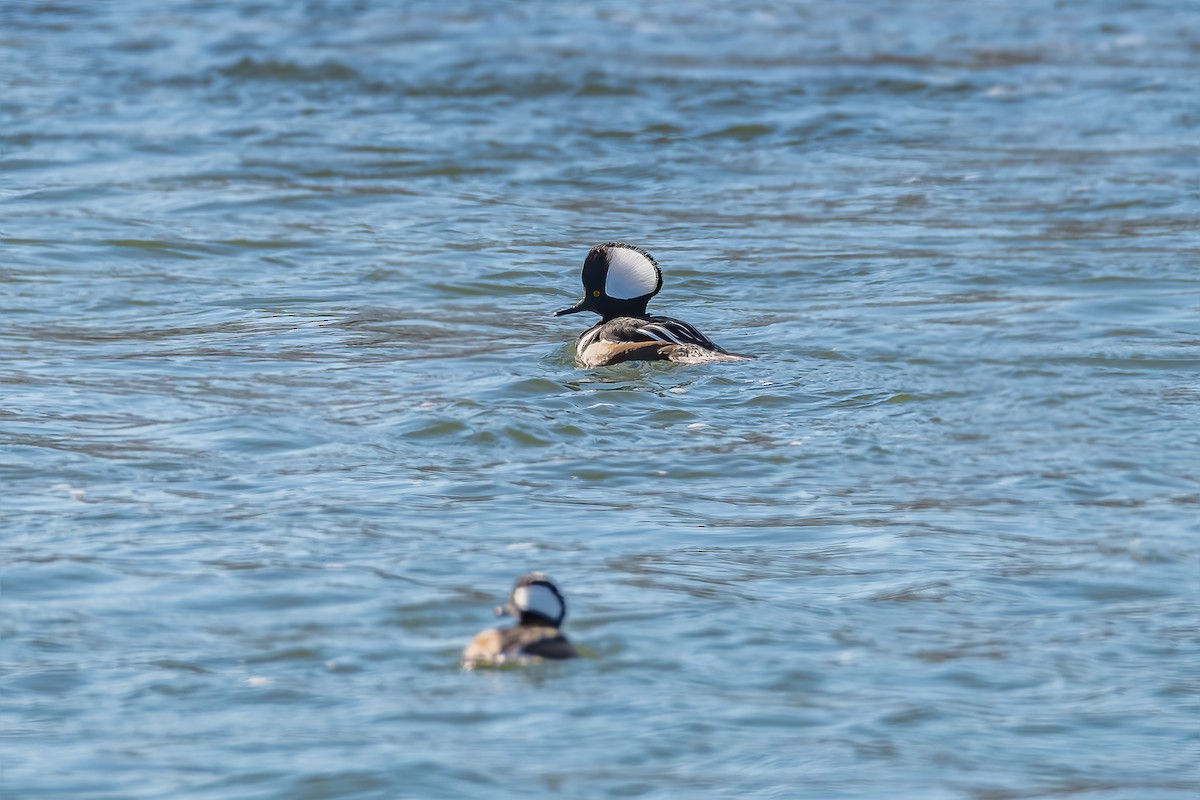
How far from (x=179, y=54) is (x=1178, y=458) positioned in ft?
58.4

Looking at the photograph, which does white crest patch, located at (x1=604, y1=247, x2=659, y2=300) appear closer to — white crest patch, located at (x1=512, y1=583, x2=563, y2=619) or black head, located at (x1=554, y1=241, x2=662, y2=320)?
black head, located at (x1=554, y1=241, x2=662, y2=320)

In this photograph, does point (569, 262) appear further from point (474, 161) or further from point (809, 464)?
point (809, 464)

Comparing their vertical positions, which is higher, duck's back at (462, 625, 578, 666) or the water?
the water

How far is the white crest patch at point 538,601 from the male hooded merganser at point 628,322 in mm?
4803

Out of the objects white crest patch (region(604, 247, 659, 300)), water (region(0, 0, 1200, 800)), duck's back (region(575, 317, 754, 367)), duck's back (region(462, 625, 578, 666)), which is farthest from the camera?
white crest patch (region(604, 247, 659, 300))

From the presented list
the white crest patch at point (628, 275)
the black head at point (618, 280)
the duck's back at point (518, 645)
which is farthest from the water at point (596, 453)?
the white crest patch at point (628, 275)

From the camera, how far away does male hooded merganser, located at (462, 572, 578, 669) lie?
6.25 metres

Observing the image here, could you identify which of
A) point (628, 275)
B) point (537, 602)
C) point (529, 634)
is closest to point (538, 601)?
point (537, 602)

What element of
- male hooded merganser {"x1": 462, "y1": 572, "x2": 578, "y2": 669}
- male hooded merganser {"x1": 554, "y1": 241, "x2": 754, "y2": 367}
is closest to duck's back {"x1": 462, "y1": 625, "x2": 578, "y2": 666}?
male hooded merganser {"x1": 462, "y1": 572, "x2": 578, "y2": 669}

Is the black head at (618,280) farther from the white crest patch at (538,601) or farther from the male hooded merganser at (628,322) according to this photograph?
the white crest patch at (538,601)

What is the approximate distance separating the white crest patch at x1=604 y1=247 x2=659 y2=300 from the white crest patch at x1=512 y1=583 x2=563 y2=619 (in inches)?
226

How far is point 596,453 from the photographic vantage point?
30.7 ft

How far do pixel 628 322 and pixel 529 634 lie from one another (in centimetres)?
552

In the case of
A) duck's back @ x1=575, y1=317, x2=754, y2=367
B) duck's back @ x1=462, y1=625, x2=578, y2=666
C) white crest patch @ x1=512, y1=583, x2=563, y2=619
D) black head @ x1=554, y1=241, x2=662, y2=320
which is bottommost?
duck's back @ x1=462, y1=625, x2=578, y2=666
